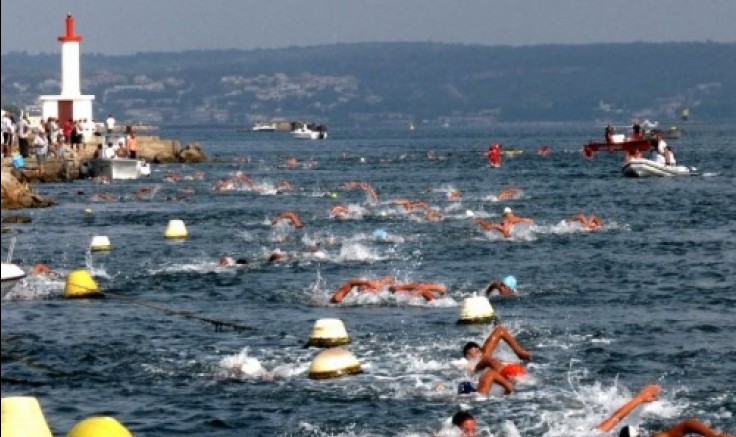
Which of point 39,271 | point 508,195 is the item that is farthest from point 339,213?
point 39,271

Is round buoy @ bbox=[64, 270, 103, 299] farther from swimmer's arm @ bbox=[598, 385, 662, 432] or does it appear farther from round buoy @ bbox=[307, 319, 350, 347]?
swimmer's arm @ bbox=[598, 385, 662, 432]

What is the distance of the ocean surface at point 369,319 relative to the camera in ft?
69.0

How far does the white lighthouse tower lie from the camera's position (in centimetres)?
9131

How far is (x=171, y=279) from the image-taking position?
36.0m

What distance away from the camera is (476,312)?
28.3 meters

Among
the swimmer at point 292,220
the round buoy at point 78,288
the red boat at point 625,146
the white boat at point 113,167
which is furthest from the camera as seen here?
the red boat at point 625,146

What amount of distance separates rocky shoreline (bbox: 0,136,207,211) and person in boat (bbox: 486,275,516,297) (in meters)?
9.45

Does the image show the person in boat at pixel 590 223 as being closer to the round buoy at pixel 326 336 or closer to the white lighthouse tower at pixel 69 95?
the round buoy at pixel 326 336

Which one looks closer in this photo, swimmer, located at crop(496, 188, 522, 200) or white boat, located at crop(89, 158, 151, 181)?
swimmer, located at crop(496, 188, 522, 200)

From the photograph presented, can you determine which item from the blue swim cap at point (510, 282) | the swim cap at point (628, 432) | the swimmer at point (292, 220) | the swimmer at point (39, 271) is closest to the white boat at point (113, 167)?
the swimmer at point (292, 220)

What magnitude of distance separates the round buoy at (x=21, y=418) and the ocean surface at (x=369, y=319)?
14.2 feet

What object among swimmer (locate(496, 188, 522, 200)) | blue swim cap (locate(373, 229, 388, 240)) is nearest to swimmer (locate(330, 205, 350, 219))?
blue swim cap (locate(373, 229, 388, 240))

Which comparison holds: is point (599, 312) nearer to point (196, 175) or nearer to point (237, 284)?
point (237, 284)

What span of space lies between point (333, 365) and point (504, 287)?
9.72 meters
